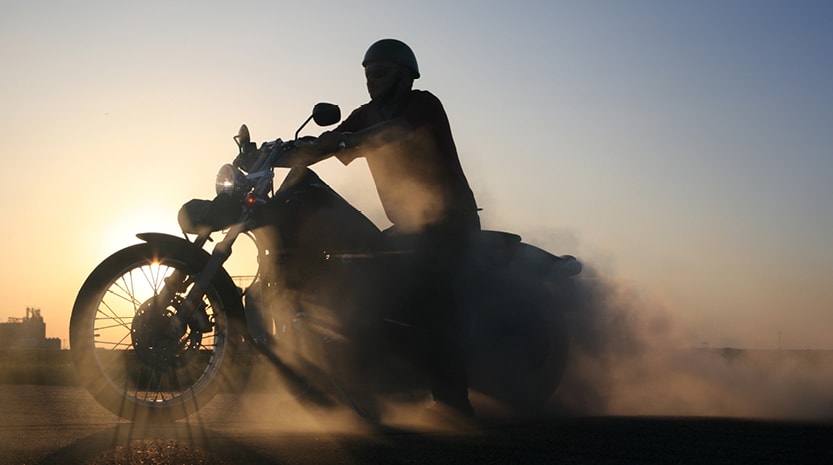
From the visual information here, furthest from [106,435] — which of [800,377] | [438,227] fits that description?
[800,377]

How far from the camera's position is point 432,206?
21.8 ft

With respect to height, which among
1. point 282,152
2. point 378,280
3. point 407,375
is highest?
point 282,152

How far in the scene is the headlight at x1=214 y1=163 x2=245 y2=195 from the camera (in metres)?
5.90

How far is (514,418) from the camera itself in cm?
710

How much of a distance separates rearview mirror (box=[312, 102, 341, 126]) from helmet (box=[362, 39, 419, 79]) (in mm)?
1007

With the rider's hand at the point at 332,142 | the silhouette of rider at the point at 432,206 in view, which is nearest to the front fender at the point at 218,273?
the rider's hand at the point at 332,142

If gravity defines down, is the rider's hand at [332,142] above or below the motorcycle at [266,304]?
above

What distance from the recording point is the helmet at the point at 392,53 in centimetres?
688

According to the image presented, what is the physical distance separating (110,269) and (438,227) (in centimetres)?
210

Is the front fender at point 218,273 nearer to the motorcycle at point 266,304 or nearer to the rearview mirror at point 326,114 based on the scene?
the motorcycle at point 266,304

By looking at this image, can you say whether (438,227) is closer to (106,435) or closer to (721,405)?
(106,435)

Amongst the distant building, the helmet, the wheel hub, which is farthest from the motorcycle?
the distant building

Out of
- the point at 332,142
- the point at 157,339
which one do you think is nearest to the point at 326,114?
the point at 332,142

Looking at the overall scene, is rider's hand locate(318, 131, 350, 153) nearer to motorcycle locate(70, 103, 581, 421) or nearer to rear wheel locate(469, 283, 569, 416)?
motorcycle locate(70, 103, 581, 421)
